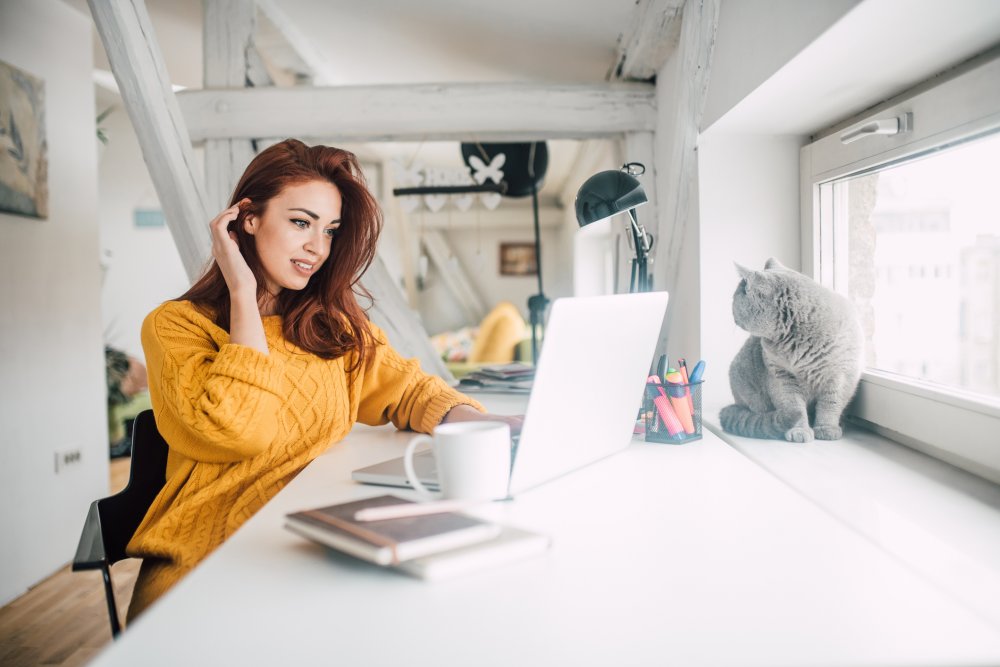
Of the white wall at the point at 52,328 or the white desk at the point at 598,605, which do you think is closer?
the white desk at the point at 598,605

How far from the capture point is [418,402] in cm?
143

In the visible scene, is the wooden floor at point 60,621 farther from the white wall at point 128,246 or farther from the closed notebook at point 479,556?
the white wall at point 128,246

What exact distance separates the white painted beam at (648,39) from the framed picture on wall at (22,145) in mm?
2042

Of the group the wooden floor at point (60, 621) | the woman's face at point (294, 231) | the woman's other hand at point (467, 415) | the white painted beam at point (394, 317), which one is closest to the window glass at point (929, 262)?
the woman's other hand at point (467, 415)

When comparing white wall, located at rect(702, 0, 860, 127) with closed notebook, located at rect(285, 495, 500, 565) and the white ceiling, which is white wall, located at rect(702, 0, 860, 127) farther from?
closed notebook, located at rect(285, 495, 500, 565)

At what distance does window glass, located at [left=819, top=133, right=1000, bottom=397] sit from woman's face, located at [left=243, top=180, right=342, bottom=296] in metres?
1.10

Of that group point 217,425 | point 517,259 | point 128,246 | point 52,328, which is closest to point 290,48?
point 52,328

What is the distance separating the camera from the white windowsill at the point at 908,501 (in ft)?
2.30

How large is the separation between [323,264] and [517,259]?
26.0 feet

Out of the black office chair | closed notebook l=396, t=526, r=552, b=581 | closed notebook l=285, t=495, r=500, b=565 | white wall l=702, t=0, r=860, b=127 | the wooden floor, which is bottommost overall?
the wooden floor

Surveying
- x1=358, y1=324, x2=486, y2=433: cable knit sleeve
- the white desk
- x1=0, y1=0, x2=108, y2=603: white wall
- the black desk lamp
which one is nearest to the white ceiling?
x1=0, y1=0, x2=108, y2=603: white wall

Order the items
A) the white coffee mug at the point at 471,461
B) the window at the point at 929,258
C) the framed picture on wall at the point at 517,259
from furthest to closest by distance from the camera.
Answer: the framed picture on wall at the point at 517,259 → the window at the point at 929,258 → the white coffee mug at the point at 471,461

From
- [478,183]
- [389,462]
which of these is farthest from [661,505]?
[478,183]

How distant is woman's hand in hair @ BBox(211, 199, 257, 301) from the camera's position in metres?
1.22
